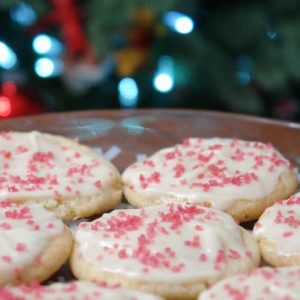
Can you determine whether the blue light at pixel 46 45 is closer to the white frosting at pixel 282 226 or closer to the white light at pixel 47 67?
the white light at pixel 47 67

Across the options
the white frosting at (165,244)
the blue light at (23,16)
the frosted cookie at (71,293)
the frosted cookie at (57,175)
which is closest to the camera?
the frosted cookie at (71,293)

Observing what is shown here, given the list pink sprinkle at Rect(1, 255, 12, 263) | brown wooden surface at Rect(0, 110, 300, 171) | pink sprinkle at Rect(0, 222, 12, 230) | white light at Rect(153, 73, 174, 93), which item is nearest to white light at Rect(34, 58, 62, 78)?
white light at Rect(153, 73, 174, 93)

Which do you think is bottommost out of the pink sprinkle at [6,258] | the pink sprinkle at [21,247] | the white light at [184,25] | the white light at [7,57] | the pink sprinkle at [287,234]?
the pink sprinkle at [6,258]

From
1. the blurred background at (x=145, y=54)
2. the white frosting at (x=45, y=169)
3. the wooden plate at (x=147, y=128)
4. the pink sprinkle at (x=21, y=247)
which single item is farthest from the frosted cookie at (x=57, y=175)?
the blurred background at (x=145, y=54)

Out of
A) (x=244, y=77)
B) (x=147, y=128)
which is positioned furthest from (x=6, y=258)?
(x=244, y=77)

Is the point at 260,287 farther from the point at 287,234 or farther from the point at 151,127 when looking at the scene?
the point at 151,127

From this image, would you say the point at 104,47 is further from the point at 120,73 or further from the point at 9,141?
the point at 9,141

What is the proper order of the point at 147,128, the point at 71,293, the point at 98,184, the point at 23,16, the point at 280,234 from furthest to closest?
the point at 23,16
the point at 147,128
the point at 98,184
the point at 280,234
the point at 71,293

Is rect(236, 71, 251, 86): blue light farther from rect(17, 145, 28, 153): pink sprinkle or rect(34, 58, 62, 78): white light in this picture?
rect(17, 145, 28, 153): pink sprinkle
